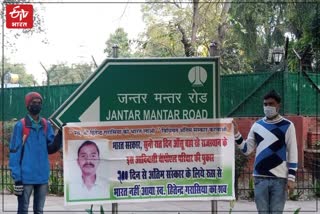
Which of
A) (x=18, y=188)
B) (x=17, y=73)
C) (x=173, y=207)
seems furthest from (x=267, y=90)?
(x=17, y=73)

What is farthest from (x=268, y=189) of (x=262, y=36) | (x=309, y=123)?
(x=262, y=36)

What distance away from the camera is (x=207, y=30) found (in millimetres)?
22688

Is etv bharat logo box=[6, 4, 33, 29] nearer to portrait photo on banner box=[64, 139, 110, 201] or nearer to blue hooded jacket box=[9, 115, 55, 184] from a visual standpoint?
blue hooded jacket box=[9, 115, 55, 184]

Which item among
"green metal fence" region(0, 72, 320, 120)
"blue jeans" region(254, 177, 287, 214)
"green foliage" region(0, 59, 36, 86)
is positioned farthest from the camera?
"green foliage" region(0, 59, 36, 86)

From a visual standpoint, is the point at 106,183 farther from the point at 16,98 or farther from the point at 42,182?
the point at 16,98

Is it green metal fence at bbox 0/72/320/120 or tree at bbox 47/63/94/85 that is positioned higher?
tree at bbox 47/63/94/85

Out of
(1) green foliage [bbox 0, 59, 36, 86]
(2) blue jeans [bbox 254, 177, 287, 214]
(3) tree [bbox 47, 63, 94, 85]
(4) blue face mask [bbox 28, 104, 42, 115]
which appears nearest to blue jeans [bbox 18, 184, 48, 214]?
(4) blue face mask [bbox 28, 104, 42, 115]

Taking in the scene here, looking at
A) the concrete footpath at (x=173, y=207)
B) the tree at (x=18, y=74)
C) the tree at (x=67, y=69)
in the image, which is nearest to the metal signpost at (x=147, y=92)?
the concrete footpath at (x=173, y=207)

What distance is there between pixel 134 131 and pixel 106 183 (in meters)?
0.58

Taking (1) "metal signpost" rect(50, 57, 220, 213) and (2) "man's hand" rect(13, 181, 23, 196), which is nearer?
(1) "metal signpost" rect(50, 57, 220, 213)

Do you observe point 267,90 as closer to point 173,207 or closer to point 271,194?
point 173,207

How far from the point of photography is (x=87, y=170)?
5297 millimetres

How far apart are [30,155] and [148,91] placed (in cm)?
163

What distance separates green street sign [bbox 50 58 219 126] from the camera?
5238 mm
